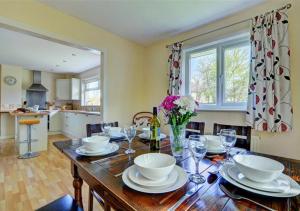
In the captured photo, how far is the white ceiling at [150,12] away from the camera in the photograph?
80.7 inches

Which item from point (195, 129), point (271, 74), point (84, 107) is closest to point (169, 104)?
point (195, 129)

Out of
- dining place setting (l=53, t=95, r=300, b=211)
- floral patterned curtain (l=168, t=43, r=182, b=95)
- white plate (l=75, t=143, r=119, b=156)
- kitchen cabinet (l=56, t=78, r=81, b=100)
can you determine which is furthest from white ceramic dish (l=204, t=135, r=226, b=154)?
kitchen cabinet (l=56, t=78, r=81, b=100)

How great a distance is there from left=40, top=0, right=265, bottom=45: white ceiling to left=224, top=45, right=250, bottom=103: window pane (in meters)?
0.55

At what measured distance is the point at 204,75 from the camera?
275 cm

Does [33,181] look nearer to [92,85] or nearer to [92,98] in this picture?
[92,98]

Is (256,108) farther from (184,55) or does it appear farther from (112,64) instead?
(112,64)

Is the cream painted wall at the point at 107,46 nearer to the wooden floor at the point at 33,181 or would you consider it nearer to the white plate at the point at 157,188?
the wooden floor at the point at 33,181

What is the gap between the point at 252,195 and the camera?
24.4 inches

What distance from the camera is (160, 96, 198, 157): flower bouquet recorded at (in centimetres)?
102

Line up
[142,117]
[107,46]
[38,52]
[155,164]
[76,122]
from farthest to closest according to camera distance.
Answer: [76,122] → [38,52] → [142,117] → [107,46] → [155,164]

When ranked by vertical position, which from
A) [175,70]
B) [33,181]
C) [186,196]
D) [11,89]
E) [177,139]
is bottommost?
[33,181]

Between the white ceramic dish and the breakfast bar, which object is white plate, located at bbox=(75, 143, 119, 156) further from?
the breakfast bar

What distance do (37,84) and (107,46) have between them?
177 inches

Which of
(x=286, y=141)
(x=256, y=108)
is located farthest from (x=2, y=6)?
(x=286, y=141)
